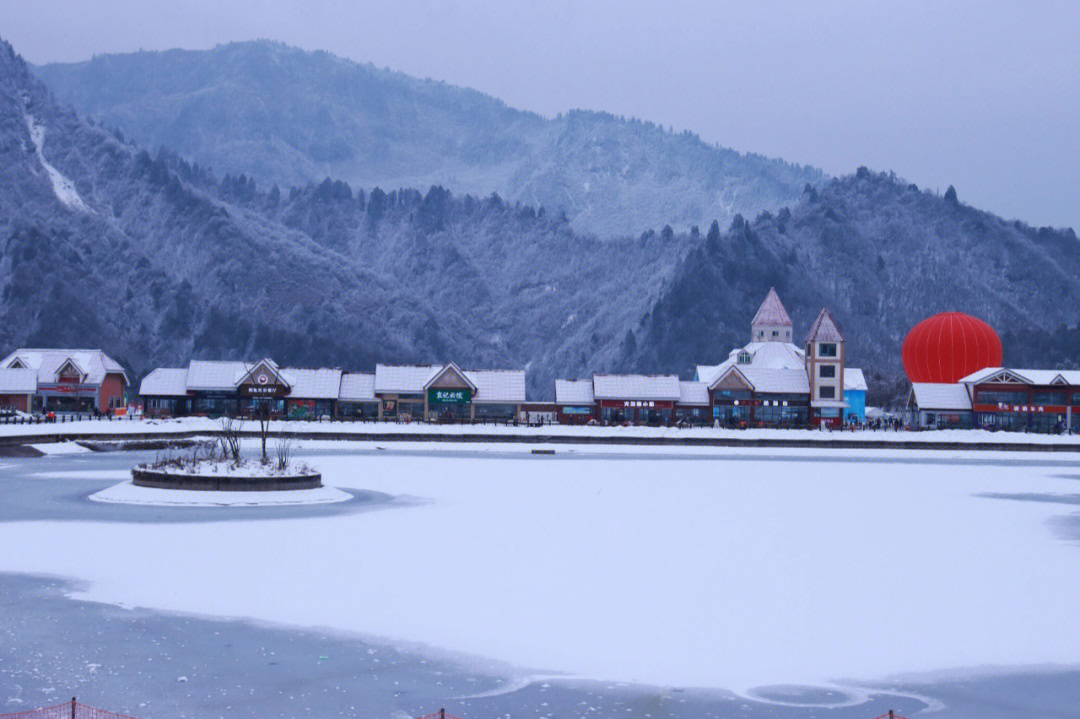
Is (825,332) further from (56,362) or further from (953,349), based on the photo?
(56,362)

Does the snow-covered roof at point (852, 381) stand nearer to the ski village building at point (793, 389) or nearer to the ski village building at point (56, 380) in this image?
the ski village building at point (793, 389)

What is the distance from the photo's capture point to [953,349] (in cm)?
14138

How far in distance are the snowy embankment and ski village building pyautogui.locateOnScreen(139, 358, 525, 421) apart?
23.8 ft

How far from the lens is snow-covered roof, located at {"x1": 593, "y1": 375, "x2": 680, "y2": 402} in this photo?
126062 mm

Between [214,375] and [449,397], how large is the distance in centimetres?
2617

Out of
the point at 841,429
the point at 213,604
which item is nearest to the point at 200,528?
the point at 213,604

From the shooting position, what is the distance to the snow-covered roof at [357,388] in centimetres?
12644

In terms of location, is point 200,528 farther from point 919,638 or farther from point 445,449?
point 445,449

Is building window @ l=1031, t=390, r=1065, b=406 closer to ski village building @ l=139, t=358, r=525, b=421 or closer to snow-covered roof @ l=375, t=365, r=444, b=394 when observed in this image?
ski village building @ l=139, t=358, r=525, b=421

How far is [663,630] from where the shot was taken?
25.6 m

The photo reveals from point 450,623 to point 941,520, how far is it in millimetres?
27838

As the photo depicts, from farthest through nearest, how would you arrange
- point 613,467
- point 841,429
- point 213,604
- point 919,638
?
1. point 841,429
2. point 613,467
3. point 213,604
4. point 919,638

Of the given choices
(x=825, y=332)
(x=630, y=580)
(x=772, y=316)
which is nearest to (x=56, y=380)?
(x=825, y=332)

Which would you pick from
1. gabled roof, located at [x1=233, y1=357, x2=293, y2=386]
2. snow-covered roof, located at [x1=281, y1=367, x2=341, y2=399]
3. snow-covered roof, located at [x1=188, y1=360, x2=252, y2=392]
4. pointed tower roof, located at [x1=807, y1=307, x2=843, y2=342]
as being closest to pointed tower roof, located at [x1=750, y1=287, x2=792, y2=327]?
pointed tower roof, located at [x1=807, y1=307, x2=843, y2=342]
